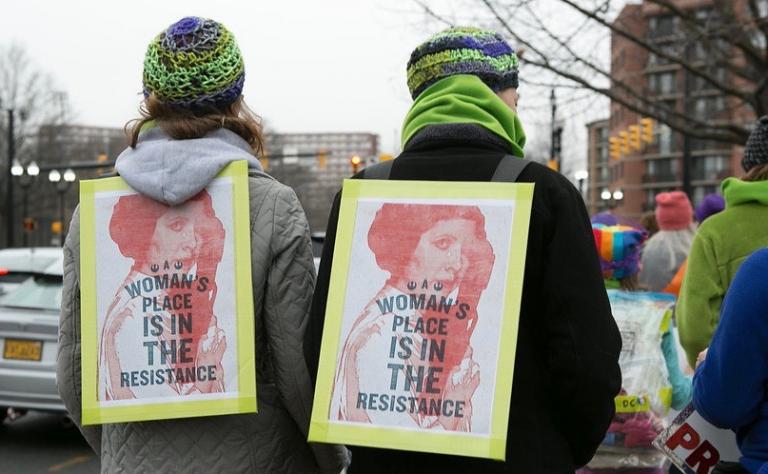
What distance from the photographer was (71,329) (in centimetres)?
257

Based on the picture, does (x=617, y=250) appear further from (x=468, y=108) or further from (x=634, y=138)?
(x=634, y=138)

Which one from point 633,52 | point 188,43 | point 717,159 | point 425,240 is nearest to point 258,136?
point 188,43

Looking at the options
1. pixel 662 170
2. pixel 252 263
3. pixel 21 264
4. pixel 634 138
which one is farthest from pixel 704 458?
pixel 662 170

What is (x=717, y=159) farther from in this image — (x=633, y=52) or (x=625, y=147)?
(x=633, y=52)

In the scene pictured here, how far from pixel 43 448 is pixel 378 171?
275 inches

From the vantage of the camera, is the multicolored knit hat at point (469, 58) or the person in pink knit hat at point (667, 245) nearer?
the multicolored knit hat at point (469, 58)

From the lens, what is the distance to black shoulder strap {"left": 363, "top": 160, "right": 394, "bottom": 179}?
7.43 feet

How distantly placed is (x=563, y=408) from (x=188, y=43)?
1.34m

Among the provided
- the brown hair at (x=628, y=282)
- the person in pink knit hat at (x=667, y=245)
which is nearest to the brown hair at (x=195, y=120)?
the brown hair at (x=628, y=282)

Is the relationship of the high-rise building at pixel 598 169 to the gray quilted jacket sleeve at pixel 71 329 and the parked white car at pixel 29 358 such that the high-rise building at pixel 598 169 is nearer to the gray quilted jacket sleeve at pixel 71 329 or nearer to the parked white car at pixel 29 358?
the parked white car at pixel 29 358

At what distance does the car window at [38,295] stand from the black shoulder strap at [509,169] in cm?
679

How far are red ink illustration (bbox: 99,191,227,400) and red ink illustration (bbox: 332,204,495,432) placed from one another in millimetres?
465

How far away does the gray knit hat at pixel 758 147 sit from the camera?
3377 millimetres

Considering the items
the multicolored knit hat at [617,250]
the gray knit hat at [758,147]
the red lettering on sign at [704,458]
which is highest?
the gray knit hat at [758,147]
